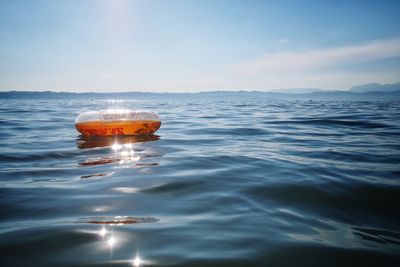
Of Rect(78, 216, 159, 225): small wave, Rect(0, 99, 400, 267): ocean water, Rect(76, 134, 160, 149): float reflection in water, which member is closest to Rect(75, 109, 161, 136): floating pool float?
Rect(76, 134, 160, 149): float reflection in water

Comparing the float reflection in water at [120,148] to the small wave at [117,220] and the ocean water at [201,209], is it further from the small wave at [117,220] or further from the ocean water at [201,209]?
the small wave at [117,220]

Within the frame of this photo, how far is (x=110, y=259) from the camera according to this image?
7.51ft

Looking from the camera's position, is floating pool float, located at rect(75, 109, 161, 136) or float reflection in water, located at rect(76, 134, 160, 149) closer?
float reflection in water, located at rect(76, 134, 160, 149)

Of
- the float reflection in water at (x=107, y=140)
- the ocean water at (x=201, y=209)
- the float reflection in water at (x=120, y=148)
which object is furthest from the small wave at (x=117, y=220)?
the float reflection in water at (x=107, y=140)

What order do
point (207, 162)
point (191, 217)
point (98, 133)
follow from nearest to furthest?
point (191, 217) < point (207, 162) < point (98, 133)

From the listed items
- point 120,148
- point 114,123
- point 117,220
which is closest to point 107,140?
point 114,123

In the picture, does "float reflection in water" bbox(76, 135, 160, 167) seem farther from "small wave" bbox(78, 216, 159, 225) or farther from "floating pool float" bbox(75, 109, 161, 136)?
"small wave" bbox(78, 216, 159, 225)

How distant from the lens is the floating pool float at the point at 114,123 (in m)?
9.03

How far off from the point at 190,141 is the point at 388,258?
720 cm

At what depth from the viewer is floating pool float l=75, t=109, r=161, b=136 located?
29.6 ft

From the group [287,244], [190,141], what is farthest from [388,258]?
[190,141]

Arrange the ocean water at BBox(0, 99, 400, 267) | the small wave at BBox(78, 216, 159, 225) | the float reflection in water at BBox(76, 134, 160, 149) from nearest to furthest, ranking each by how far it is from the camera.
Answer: the ocean water at BBox(0, 99, 400, 267) → the small wave at BBox(78, 216, 159, 225) → the float reflection in water at BBox(76, 134, 160, 149)

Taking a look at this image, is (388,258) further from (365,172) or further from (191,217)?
(365,172)

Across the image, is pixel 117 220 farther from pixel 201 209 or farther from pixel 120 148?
pixel 120 148
